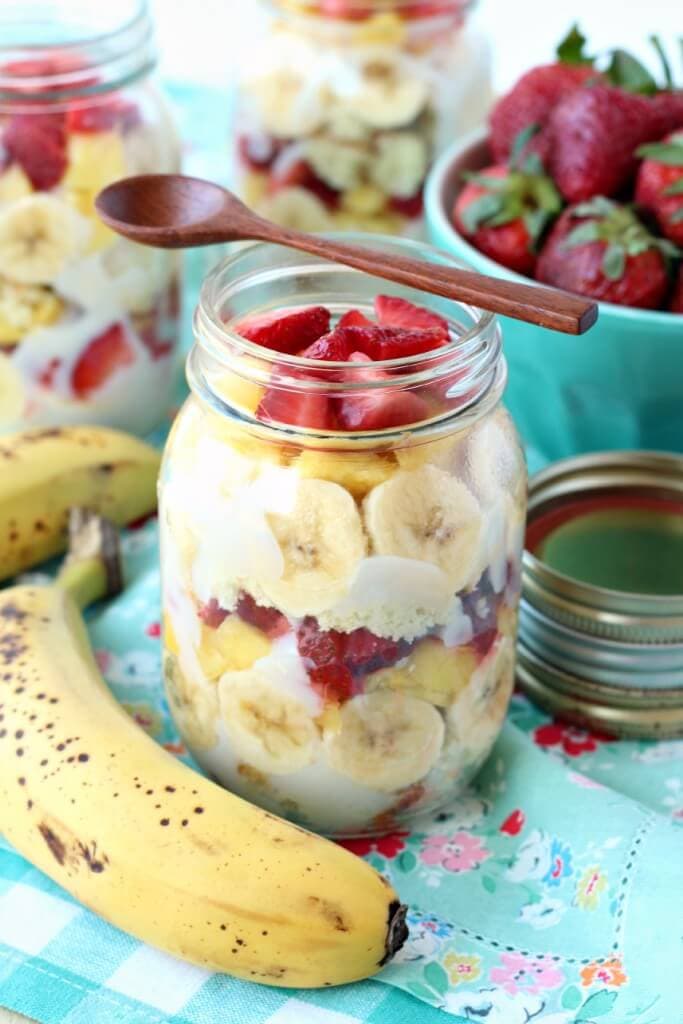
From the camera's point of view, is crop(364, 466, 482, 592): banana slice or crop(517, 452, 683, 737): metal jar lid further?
crop(517, 452, 683, 737): metal jar lid

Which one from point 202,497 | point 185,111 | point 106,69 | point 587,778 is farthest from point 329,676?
point 185,111

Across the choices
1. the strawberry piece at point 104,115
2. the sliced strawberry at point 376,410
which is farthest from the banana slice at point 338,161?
the sliced strawberry at point 376,410

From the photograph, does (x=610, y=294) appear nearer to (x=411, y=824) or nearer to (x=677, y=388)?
(x=677, y=388)

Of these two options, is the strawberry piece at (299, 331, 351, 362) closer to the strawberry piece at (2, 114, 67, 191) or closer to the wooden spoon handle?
the wooden spoon handle

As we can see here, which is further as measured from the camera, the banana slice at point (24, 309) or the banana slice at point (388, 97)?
the banana slice at point (388, 97)

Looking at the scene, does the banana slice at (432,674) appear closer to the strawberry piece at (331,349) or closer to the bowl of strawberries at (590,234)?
the strawberry piece at (331,349)

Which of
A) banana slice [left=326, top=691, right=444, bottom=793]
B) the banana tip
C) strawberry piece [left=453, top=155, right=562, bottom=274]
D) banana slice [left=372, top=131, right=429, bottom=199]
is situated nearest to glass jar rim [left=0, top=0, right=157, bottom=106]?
banana slice [left=372, top=131, right=429, bottom=199]
